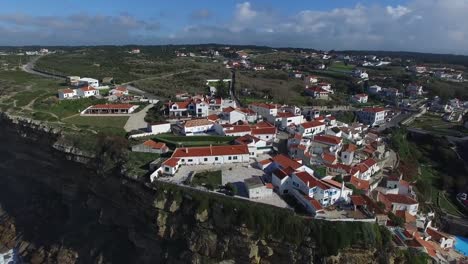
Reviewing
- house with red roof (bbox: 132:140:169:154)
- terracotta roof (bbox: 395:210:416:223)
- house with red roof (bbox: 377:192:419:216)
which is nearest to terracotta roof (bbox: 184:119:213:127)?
house with red roof (bbox: 132:140:169:154)

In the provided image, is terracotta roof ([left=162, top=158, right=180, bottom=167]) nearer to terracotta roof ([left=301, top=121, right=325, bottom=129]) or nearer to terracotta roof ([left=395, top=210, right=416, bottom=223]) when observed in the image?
terracotta roof ([left=301, top=121, right=325, bottom=129])

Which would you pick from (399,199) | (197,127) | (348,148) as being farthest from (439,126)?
(197,127)

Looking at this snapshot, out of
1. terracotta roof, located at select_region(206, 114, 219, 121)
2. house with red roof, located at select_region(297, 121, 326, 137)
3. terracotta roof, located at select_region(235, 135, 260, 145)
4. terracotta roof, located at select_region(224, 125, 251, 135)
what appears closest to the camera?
terracotta roof, located at select_region(235, 135, 260, 145)

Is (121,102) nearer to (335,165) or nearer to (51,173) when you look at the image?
(51,173)

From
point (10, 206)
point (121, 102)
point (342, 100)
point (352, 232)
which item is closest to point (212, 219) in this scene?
point (352, 232)

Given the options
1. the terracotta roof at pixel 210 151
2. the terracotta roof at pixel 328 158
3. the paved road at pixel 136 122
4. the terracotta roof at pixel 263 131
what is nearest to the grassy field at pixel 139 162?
the terracotta roof at pixel 210 151
